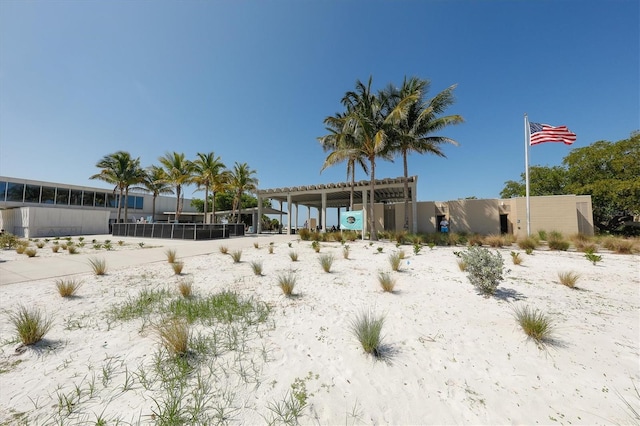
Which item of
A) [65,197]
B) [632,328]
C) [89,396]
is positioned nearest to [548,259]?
[632,328]

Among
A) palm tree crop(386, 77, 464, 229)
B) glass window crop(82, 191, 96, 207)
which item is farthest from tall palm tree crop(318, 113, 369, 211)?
glass window crop(82, 191, 96, 207)

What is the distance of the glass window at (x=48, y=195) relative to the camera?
2753cm

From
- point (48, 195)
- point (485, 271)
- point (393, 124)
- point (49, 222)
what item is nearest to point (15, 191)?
point (48, 195)

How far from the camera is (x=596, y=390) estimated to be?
2438mm

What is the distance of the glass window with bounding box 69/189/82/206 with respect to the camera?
29734 millimetres

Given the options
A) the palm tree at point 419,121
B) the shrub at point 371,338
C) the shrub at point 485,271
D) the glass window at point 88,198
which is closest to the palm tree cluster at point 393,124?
the palm tree at point 419,121

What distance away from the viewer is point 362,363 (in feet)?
9.29

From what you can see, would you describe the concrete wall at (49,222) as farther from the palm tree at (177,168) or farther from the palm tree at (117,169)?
the palm tree at (177,168)

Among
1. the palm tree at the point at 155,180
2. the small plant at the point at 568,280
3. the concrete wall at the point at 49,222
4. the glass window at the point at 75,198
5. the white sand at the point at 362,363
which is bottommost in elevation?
the white sand at the point at 362,363

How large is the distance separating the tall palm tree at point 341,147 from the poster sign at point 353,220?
2.70 ft

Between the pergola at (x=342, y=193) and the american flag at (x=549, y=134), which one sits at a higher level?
the american flag at (x=549, y=134)

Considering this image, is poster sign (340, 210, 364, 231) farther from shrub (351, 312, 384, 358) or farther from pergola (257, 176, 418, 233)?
shrub (351, 312, 384, 358)

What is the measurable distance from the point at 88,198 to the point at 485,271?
4423cm

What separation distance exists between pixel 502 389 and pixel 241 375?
2.86m
